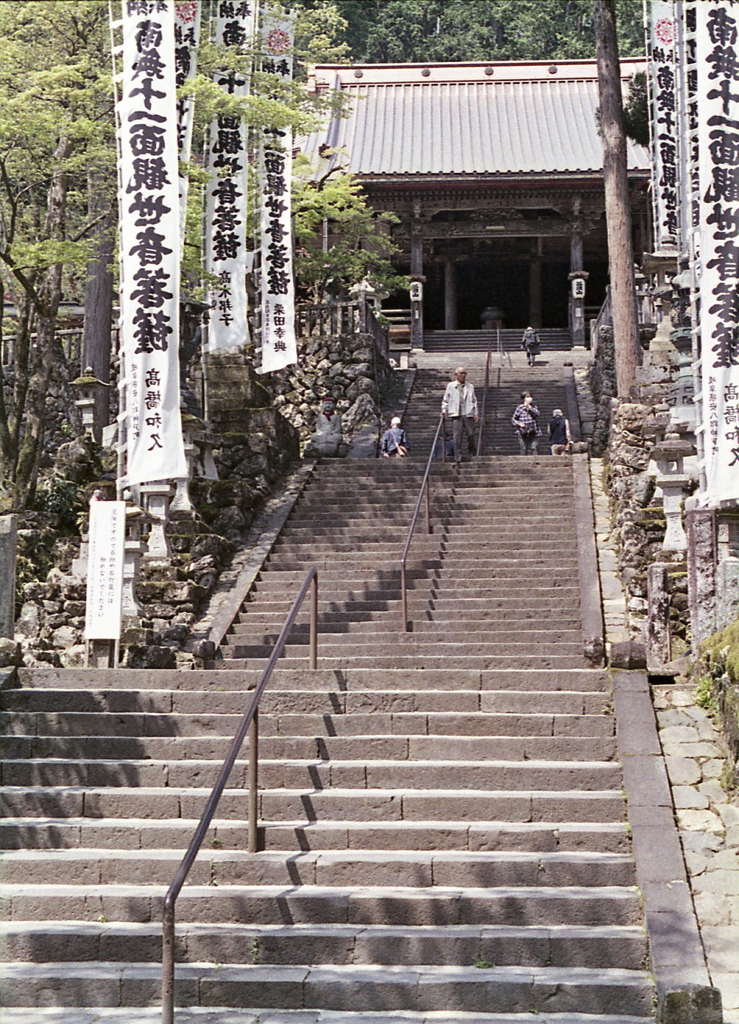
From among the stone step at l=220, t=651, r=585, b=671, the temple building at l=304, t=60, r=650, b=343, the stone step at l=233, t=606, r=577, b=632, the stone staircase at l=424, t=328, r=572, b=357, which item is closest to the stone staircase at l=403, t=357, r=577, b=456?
the stone staircase at l=424, t=328, r=572, b=357

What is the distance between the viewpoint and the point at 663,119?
64.5 feet

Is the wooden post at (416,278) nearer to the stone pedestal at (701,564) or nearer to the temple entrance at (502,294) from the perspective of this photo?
the temple entrance at (502,294)

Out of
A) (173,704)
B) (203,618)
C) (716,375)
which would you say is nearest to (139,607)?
(203,618)

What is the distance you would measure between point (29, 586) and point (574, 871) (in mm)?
9950

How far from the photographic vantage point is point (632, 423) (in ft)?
61.1

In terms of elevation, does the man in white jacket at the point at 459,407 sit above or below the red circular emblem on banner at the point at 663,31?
below

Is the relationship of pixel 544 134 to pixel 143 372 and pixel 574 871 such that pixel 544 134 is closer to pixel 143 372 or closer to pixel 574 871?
pixel 143 372

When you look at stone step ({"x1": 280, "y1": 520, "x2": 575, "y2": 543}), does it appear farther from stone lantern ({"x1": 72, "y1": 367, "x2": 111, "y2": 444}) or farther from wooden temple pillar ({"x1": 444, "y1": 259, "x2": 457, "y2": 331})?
wooden temple pillar ({"x1": 444, "y1": 259, "x2": 457, "y2": 331})

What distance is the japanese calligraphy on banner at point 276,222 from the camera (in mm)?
19672

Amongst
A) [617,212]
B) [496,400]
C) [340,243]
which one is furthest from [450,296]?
[617,212]

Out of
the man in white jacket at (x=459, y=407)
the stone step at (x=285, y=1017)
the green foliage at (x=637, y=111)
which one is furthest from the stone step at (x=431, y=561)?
the green foliage at (x=637, y=111)

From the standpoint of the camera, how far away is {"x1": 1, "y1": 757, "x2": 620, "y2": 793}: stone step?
345 inches

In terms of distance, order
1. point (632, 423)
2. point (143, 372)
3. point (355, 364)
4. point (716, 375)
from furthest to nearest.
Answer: point (355, 364) < point (632, 423) < point (143, 372) < point (716, 375)

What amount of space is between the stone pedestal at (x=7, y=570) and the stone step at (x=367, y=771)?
75.5 inches
